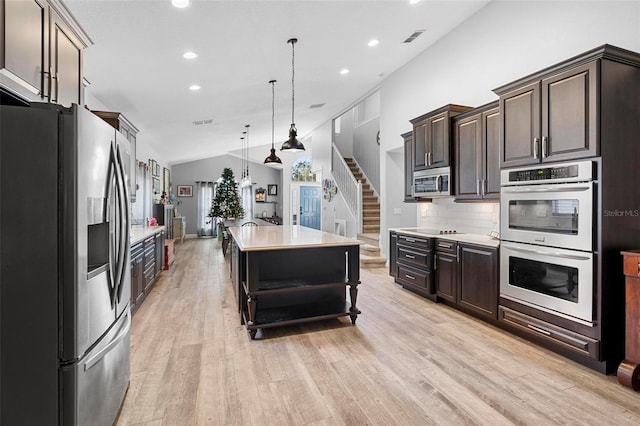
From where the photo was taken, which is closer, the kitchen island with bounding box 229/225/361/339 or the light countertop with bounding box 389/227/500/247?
the kitchen island with bounding box 229/225/361/339

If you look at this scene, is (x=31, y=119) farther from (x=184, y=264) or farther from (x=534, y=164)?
(x=184, y=264)

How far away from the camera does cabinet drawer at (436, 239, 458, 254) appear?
397 cm

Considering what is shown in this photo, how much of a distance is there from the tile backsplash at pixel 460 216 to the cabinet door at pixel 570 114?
1434 mm

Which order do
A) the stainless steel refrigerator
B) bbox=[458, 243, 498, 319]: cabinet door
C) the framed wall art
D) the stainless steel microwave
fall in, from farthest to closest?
1. the framed wall art
2. the stainless steel microwave
3. bbox=[458, 243, 498, 319]: cabinet door
4. the stainless steel refrigerator

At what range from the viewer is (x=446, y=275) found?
409 centimetres

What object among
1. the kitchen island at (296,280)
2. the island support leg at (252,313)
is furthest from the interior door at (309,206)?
the island support leg at (252,313)

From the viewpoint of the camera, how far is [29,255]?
57.3 inches

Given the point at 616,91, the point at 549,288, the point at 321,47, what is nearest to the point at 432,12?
the point at 321,47

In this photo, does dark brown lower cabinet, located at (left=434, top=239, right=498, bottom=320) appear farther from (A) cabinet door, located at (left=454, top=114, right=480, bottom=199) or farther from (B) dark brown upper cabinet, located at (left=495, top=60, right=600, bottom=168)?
(B) dark brown upper cabinet, located at (left=495, top=60, right=600, bottom=168)

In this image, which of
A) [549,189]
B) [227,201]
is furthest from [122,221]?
[227,201]

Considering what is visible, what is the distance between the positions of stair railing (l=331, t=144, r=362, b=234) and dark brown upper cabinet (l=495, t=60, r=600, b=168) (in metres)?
4.50

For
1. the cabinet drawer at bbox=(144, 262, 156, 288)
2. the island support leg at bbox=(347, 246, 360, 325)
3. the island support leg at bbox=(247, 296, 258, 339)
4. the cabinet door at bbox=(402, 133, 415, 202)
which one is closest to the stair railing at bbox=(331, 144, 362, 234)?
the cabinet door at bbox=(402, 133, 415, 202)

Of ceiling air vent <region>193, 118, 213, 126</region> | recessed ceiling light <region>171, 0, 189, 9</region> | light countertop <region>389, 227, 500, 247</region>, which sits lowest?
light countertop <region>389, 227, 500, 247</region>

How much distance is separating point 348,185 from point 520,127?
531cm
